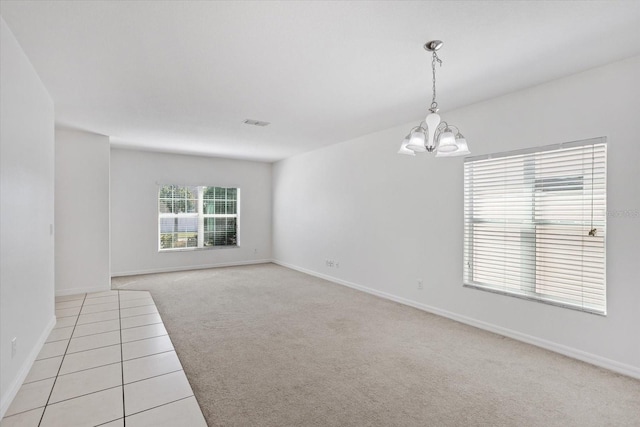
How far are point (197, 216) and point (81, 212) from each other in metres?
2.45

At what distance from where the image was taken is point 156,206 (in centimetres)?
650

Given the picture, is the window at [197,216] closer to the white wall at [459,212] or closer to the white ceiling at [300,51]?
the white wall at [459,212]

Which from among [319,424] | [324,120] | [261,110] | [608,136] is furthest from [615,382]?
[261,110]

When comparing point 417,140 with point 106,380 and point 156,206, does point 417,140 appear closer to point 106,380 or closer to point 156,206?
point 106,380

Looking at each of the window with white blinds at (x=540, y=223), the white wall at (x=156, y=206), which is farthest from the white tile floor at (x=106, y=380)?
the window with white blinds at (x=540, y=223)

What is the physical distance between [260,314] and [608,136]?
12.8 feet

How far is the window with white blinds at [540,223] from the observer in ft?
8.96

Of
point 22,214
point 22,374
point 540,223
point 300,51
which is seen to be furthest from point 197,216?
point 540,223

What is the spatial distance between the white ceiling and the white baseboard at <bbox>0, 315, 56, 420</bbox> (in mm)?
2404

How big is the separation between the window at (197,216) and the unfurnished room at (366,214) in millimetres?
1699

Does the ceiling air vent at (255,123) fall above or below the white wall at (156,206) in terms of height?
above

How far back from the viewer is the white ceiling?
1.95m

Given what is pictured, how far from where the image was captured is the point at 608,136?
2635 millimetres

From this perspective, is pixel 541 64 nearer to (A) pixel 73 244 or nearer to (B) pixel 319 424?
(B) pixel 319 424
